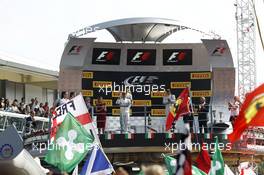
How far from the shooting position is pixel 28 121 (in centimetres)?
2355

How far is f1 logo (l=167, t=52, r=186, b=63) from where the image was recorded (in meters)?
27.5

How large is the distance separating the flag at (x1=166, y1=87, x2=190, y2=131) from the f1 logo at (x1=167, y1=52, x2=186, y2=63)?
250 inches

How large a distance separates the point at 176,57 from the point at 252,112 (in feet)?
67.4

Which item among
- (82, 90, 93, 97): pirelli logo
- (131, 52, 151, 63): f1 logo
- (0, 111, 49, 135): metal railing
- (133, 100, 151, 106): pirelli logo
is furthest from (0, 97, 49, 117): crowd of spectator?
(131, 52, 151, 63): f1 logo

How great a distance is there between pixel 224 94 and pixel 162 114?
238 cm

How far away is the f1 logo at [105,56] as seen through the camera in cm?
2742

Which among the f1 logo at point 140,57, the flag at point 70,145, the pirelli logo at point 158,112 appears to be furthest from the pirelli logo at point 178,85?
the flag at point 70,145

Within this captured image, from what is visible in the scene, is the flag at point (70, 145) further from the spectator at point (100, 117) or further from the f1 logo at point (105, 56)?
the f1 logo at point (105, 56)

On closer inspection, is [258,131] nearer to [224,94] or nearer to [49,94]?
[224,94]

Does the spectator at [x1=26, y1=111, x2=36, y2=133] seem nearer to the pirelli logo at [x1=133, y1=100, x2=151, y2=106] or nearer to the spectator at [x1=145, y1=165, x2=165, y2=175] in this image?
the pirelli logo at [x1=133, y1=100, x2=151, y2=106]

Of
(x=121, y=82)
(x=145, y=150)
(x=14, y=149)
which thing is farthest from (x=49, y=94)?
(x=14, y=149)

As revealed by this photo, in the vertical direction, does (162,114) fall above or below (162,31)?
below

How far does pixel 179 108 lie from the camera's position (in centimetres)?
2030

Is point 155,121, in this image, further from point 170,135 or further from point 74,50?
point 170,135
